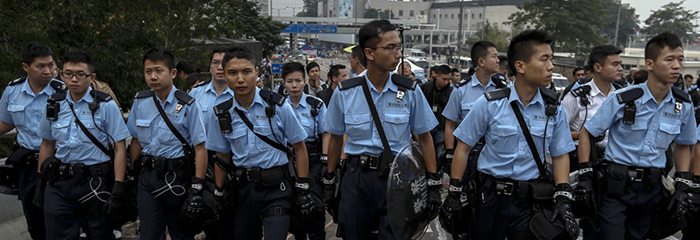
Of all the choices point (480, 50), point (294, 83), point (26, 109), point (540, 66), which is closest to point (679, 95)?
point (540, 66)

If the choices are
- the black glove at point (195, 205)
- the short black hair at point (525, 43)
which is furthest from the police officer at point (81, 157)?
the short black hair at point (525, 43)

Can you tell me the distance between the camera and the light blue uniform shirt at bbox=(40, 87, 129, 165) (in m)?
4.55

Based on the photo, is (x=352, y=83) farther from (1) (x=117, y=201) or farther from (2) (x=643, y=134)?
(2) (x=643, y=134)

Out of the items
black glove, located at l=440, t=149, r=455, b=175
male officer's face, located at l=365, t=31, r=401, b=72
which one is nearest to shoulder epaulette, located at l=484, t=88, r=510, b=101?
male officer's face, located at l=365, t=31, r=401, b=72

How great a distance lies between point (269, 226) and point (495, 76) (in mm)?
3692

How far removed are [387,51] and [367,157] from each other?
0.75 meters

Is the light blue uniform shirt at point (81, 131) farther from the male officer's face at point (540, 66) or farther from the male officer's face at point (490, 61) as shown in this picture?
the male officer's face at point (490, 61)

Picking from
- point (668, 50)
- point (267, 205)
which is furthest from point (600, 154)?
point (267, 205)

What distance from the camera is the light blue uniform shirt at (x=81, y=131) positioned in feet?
14.9

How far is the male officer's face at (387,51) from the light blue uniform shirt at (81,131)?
2.09m

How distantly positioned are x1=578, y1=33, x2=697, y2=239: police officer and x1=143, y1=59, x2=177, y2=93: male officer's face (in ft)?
10.8

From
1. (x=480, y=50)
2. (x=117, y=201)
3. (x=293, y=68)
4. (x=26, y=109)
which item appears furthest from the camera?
(x=480, y=50)

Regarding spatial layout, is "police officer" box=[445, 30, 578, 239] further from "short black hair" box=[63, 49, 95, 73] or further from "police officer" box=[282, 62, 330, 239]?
"short black hair" box=[63, 49, 95, 73]

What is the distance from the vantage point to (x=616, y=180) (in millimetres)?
4215
